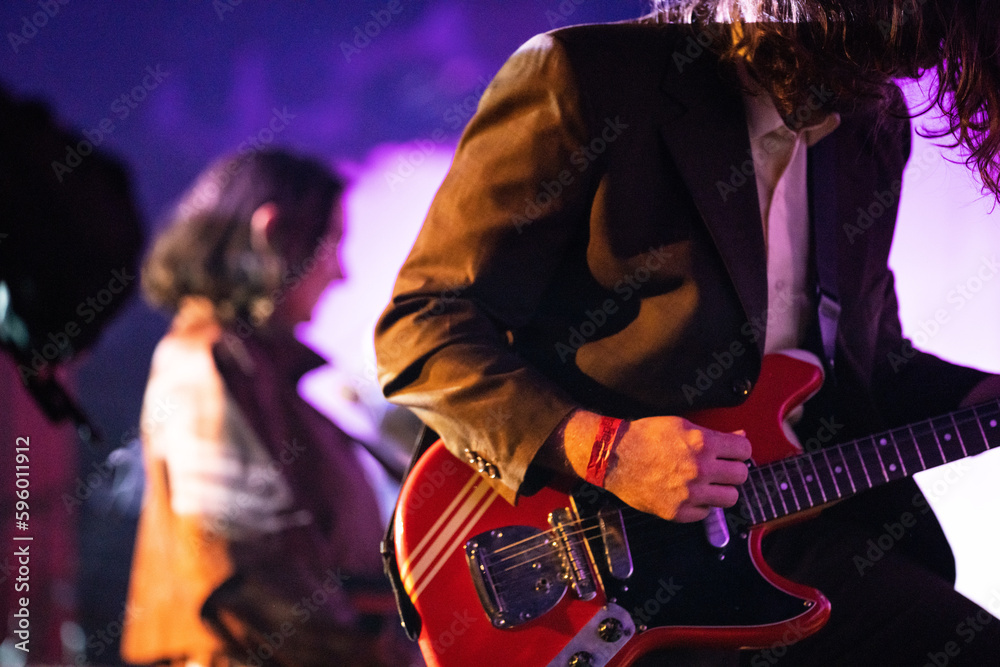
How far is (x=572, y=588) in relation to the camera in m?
1.16

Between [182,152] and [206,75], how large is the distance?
0.94 feet

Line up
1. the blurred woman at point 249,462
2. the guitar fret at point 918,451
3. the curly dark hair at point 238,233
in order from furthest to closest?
the curly dark hair at point 238,233 → the blurred woman at point 249,462 → the guitar fret at point 918,451

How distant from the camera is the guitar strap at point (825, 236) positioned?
1.41 metres

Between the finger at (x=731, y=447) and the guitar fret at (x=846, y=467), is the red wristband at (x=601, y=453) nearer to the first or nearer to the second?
the finger at (x=731, y=447)

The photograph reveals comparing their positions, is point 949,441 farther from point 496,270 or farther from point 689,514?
point 496,270

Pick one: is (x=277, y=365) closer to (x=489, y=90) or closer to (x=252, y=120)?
(x=252, y=120)

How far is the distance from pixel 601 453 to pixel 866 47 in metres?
0.87

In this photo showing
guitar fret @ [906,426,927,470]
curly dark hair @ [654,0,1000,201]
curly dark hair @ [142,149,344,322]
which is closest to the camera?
curly dark hair @ [654,0,1000,201]

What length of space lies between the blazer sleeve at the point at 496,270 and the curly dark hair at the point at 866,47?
0.36 m

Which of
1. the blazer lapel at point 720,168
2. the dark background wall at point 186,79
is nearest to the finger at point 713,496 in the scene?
the blazer lapel at point 720,168

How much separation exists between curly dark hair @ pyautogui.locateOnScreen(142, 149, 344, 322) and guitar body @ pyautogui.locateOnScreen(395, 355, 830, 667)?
1.63 m

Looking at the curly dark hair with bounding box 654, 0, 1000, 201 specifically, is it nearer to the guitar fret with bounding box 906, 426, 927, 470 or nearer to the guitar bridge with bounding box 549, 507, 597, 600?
the guitar fret with bounding box 906, 426, 927, 470

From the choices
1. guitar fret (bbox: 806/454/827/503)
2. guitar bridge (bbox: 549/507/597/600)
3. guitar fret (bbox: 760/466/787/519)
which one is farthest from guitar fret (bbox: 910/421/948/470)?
guitar bridge (bbox: 549/507/597/600)

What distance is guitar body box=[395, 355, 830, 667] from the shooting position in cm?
113
